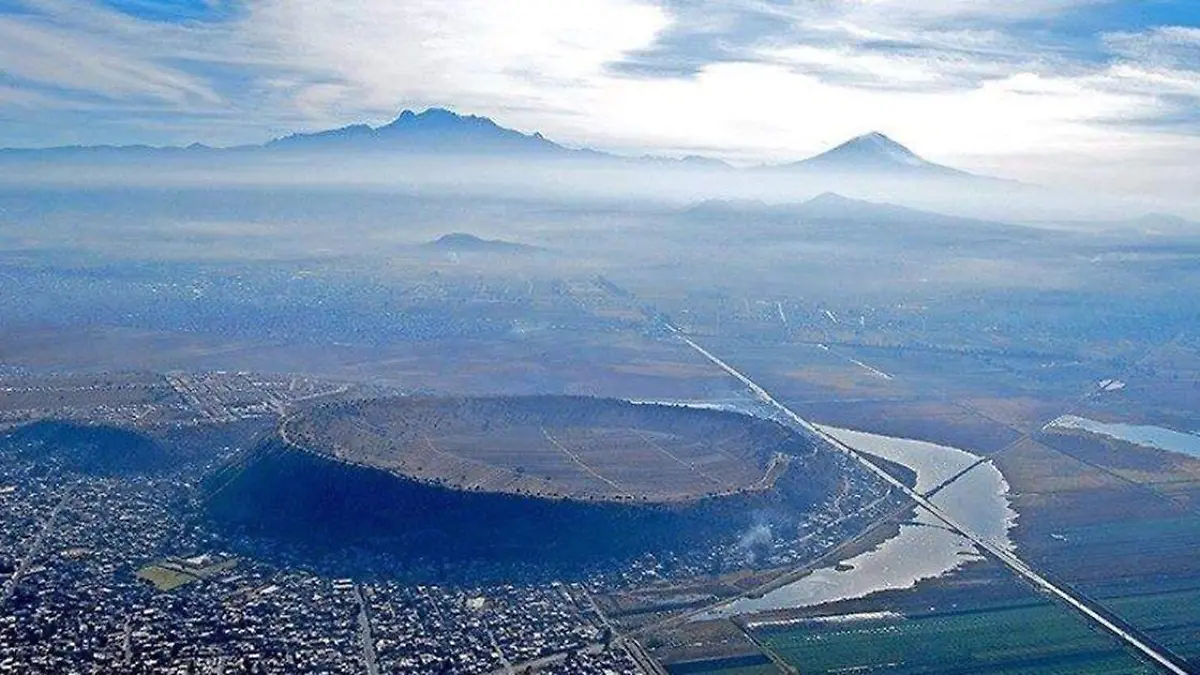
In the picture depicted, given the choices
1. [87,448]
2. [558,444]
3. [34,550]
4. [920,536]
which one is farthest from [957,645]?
[87,448]

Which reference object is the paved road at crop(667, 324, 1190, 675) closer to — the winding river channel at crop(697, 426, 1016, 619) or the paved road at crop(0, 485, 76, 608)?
the winding river channel at crop(697, 426, 1016, 619)

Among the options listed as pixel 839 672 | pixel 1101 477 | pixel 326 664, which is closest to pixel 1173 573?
pixel 1101 477

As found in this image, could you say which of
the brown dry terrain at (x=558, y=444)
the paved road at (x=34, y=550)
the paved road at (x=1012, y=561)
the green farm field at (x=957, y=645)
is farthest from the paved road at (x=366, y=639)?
the paved road at (x=1012, y=561)

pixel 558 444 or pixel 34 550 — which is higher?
pixel 558 444

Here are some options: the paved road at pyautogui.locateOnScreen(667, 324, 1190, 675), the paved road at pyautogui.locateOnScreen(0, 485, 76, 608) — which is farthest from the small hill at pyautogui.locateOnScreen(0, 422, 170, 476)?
the paved road at pyautogui.locateOnScreen(667, 324, 1190, 675)

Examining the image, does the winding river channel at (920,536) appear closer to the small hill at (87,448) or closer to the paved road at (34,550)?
the paved road at (34,550)

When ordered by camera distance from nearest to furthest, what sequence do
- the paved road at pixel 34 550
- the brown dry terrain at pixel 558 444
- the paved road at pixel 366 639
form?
the paved road at pixel 366 639 → the paved road at pixel 34 550 → the brown dry terrain at pixel 558 444

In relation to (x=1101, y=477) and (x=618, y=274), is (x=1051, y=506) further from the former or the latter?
(x=618, y=274)

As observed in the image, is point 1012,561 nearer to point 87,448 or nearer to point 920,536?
point 920,536
